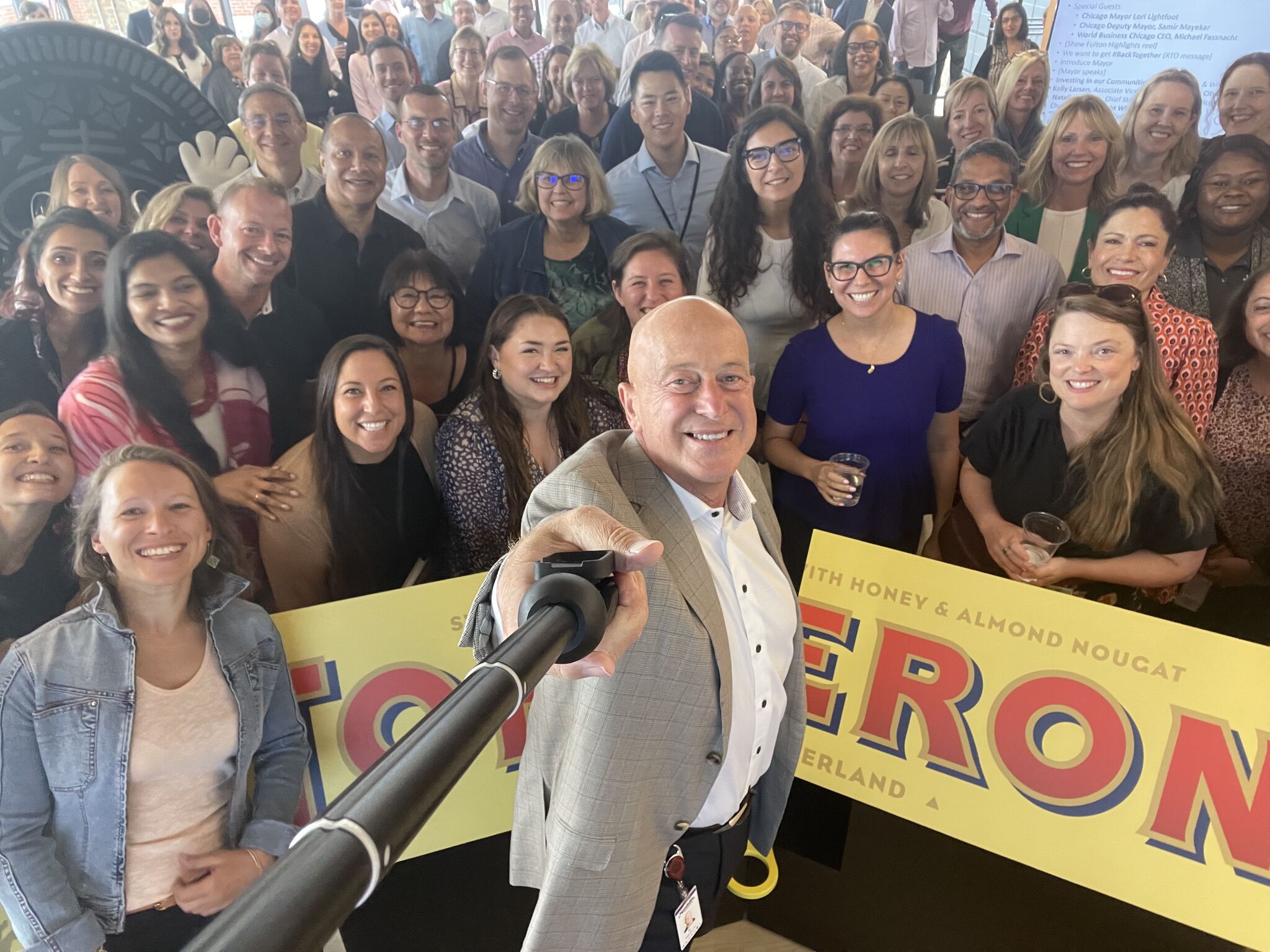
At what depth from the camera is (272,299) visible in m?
2.08

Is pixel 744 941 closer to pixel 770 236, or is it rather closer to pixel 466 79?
pixel 770 236

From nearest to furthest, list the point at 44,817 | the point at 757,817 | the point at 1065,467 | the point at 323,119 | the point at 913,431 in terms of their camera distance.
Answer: the point at 44,817 → the point at 757,817 → the point at 323,119 → the point at 1065,467 → the point at 913,431

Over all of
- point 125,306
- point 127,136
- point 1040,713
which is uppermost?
point 127,136

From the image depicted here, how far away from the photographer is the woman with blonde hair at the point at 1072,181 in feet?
7.46

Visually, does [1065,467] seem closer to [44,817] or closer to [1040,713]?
[1040,713]

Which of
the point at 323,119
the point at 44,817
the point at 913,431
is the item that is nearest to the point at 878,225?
the point at 913,431

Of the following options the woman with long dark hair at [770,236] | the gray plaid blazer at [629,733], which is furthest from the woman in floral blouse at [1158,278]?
the gray plaid blazer at [629,733]

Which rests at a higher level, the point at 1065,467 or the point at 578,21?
the point at 578,21

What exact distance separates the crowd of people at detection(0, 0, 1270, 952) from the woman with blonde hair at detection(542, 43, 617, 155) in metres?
0.01

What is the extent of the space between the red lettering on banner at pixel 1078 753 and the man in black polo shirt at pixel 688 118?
2051mm

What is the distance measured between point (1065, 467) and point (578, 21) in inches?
83.3

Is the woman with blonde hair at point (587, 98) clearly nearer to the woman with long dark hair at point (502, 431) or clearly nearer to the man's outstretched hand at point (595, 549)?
the woman with long dark hair at point (502, 431)

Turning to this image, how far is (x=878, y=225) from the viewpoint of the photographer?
2.48m

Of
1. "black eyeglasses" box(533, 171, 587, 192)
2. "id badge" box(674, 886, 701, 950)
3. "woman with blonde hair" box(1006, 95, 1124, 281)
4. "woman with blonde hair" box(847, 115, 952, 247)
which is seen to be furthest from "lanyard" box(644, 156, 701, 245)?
"id badge" box(674, 886, 701, 950)
